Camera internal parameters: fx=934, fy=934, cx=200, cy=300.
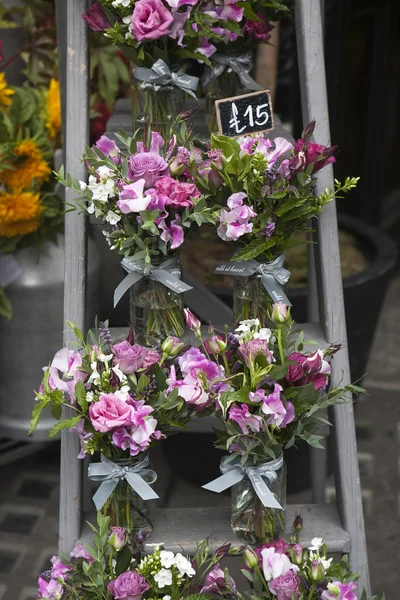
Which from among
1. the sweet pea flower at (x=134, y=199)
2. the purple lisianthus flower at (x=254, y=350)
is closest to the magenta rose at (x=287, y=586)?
the purple lisianthus flower at (x=254, y=350)

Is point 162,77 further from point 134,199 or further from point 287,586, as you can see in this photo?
point 287,586

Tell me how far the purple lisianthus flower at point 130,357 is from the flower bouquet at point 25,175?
1.09 meters

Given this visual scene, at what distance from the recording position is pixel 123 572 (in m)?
1.61

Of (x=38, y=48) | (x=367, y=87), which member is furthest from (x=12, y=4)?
(x=367, y=87)

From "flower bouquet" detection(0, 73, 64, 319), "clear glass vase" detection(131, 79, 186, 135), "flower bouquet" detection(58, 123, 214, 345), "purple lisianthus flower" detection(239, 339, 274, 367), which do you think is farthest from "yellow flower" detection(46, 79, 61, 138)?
"purple lisianthus flower" detection(239, 339, 274, 367)

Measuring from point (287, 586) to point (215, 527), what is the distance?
0.28 m

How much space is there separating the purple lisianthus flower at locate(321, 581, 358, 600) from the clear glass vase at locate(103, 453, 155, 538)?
1.20 feet

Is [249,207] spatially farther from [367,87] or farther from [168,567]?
[367,87]

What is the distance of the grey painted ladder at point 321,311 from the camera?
1734 mm

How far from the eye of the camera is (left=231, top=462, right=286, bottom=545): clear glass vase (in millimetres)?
1729

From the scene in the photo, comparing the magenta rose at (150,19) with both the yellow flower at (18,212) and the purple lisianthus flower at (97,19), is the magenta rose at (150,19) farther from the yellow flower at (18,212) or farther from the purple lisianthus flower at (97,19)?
the yellow flower at (18,212)

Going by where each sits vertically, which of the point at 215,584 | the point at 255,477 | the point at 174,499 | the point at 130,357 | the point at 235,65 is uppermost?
the point at 235,65

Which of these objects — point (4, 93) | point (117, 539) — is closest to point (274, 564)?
point (117, 539)

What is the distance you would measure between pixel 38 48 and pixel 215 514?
68.5 inches
